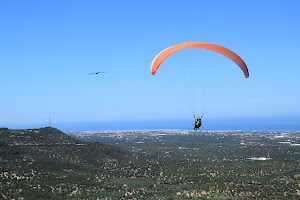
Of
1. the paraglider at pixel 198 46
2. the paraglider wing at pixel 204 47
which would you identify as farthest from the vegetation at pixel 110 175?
the paraglider wing at pixel 204 47

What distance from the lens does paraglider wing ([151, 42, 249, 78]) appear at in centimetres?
3556

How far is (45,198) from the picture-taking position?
3044 inches

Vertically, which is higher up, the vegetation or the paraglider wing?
the paraglider wing

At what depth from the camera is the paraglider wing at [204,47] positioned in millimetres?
35562

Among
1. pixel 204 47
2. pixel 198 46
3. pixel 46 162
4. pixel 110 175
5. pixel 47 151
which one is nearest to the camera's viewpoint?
pixel 198 46

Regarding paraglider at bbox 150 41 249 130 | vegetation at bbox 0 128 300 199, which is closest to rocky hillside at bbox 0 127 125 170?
vegetation at bbox 0 128 300 199

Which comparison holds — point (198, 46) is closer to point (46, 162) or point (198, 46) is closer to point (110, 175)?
point (110, 175)

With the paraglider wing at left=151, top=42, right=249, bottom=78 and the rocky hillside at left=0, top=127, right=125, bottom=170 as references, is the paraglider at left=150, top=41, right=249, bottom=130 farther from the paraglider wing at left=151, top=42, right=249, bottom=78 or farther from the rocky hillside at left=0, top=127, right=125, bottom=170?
the rocky hillside at left=0, top=127, right=125, bottom=170

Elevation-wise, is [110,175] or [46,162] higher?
[46,162]

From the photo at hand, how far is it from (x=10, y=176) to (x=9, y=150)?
29387mm

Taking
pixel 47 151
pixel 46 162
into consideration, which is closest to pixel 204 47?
pixel 46 162

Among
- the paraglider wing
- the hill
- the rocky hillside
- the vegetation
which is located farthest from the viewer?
the rocky hillside

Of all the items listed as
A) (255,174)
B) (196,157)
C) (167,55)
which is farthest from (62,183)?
(196,157)

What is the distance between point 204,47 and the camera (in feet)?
123
